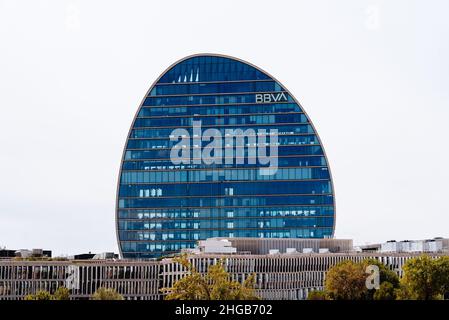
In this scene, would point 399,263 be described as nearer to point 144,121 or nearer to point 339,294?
point 339,294

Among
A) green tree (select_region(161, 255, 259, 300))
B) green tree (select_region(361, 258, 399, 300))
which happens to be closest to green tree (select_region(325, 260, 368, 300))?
green tree (select_region(361, 258, 399, 300))

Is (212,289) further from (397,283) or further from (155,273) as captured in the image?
Result: (155,273)

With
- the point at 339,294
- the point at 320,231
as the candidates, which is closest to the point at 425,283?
the point at 339,294

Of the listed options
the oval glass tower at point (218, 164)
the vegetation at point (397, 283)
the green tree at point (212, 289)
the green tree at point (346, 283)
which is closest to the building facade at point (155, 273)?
the vegetation at point (397, 283)

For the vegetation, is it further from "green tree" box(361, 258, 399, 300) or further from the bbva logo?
the bbva logo

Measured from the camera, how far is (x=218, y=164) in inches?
7175

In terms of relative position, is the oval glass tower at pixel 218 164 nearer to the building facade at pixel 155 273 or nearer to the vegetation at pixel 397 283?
the building facade at pixel 155 273
